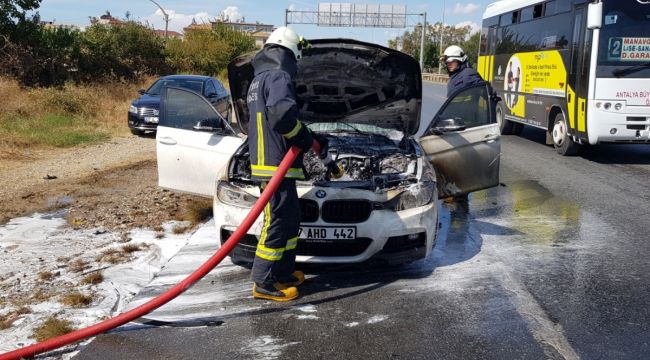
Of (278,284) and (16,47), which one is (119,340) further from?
(16,47)

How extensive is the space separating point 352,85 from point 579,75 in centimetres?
623

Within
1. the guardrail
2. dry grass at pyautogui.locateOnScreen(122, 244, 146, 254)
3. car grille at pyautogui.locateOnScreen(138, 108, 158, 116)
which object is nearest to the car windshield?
car grille at pyautogui.locateOnScreen(138, 108, 158, 116)

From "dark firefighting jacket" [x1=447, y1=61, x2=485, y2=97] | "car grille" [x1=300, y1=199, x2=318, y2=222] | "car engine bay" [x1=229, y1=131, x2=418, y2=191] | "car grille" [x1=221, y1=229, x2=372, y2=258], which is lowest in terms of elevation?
"car grille" [x1=221, y1=229, x2=372, y2=258]

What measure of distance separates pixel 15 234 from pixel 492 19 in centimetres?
1444

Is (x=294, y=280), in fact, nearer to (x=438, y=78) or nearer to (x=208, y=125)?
(x=208, y=125)

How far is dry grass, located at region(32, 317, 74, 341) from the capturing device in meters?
3.73

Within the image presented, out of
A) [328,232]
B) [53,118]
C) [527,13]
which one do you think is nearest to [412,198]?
[328,232]

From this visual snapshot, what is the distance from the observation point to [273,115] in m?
4.05

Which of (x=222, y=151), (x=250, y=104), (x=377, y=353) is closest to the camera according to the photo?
(x=377, y=353)

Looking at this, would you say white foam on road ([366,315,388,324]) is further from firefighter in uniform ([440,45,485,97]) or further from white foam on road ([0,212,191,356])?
firefighter in uniform ([440,45,485,97])

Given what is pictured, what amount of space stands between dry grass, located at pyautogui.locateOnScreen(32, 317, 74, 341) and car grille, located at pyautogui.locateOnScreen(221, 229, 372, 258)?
132cm

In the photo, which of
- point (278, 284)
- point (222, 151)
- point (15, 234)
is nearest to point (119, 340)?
point (278, 284)

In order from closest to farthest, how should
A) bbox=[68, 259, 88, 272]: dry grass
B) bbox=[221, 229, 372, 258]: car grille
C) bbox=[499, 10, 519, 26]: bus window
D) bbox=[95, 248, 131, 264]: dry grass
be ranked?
bbox=[221, 229, 372, 258]: car grille
bbox=[68, 259, 88, 272]: dry grass
bbox=[95, 248, 131, 264]: dry grass
bbox=[499, 10, 519, 26]: bus window

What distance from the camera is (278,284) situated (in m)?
4.45
